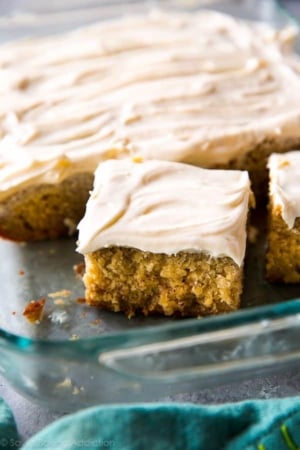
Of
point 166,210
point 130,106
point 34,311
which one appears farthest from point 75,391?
point 130,106

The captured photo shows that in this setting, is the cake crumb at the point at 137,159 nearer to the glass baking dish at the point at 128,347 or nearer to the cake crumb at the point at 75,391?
the glass baking dish at the point at 128,347

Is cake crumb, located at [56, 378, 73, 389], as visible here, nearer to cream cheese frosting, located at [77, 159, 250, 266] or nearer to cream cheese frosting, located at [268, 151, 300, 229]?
cream cheese frosting, located at [77, 159, 250, 266]

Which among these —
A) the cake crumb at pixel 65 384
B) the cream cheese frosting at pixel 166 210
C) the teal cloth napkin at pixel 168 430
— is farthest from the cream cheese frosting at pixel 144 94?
the teal cloth napkin at pixel 168 430

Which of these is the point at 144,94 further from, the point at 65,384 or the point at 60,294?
the point at 65,384

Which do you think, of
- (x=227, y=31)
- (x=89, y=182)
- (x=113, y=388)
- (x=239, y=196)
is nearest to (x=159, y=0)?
(x=227, y=31)

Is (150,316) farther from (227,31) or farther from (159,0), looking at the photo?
(159,0)

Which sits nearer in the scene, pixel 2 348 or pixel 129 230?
pixel 2 348
